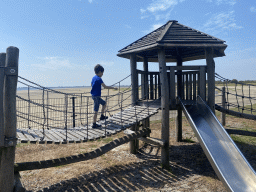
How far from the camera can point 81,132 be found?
16.9 feet

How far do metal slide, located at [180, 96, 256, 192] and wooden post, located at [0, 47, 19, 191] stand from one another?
400 centimetres

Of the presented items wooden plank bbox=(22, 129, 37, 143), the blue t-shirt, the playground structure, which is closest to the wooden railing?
the playground structure

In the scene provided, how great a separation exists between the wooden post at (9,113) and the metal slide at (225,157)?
4.00 m

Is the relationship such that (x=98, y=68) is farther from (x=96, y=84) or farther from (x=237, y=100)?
(x=237, y=100)

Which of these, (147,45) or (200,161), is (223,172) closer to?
(200,161)

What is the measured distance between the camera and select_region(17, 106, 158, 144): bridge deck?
424 cm

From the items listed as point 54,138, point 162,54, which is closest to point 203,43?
point 162,54

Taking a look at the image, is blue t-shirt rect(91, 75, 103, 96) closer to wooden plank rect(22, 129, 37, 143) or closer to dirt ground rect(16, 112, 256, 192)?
wooden plank rect(22, 129, 37, 143)

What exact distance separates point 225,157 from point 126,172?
287 centimetres

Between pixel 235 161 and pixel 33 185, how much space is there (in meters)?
5.05

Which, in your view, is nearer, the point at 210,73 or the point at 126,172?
the point at 126,172

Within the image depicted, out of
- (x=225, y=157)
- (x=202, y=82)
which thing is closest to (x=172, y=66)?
(x=202, y=82)

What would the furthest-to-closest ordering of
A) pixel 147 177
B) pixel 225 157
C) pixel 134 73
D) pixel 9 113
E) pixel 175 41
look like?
pixel 134 73
pixel 175 41
pixel 147 177
pixel 225 157
pixel 9 113

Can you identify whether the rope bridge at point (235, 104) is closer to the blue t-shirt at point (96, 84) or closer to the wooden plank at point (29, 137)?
the blue t-shirt at point (96, 84)
